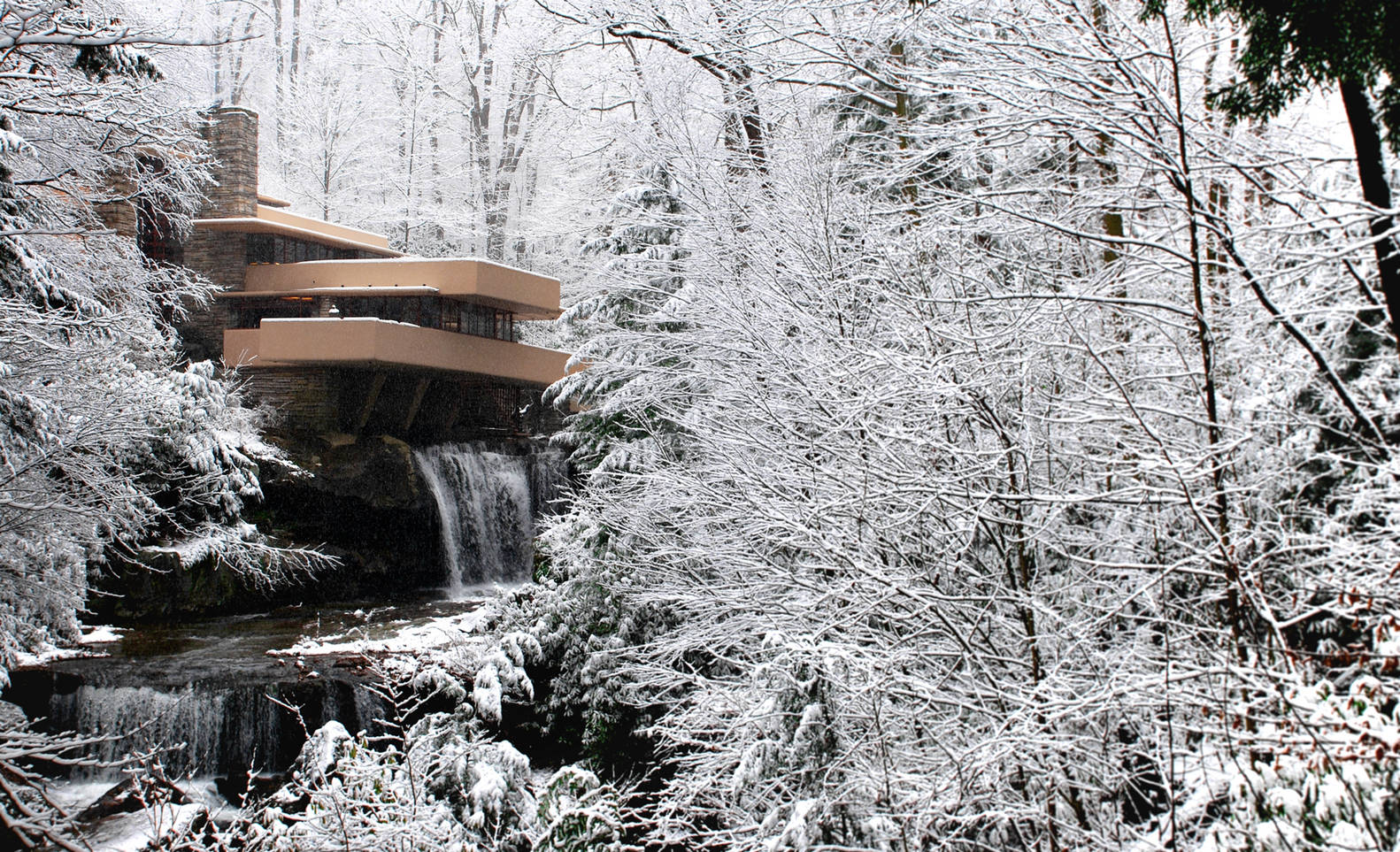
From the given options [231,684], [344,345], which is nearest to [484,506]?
[344,345]

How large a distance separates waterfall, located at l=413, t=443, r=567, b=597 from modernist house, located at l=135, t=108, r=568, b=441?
1.88m

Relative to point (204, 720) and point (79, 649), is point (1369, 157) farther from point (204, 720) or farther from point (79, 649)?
point (79, 649)

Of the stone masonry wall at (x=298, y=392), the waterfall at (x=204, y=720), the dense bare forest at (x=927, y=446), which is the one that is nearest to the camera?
the dense bare forest at (x=927, y=446)

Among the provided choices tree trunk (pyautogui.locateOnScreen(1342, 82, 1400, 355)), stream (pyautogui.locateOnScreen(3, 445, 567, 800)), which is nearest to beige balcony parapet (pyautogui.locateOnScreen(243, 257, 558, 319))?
stream (pyautogui.locateOnScreen(3, 445, 567, 800))

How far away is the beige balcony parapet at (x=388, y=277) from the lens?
71.1ft

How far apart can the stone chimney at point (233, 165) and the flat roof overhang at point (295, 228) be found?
0.99ft

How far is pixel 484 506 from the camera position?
20.1 meters

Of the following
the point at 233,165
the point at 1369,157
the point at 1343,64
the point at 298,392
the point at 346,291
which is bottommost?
the point at 1369,157

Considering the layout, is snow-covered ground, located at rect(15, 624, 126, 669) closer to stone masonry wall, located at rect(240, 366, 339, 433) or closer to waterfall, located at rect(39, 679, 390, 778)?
waterfall, located at rect(39, 679, 390, 778)

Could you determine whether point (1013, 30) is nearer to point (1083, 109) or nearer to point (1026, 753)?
point (1083, 109)

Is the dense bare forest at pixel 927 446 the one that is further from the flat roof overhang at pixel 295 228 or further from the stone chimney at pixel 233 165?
the stone chimney at pixel 233 165

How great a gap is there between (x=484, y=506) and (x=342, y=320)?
4.77m

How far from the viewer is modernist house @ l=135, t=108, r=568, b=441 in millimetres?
19781

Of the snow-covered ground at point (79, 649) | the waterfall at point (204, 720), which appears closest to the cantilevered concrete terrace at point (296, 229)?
the snow-covered ground at point (79, 649)
